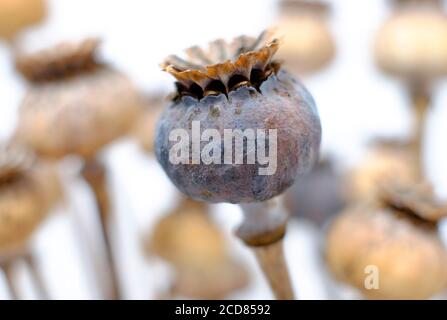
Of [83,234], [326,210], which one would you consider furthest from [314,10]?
[83,234]

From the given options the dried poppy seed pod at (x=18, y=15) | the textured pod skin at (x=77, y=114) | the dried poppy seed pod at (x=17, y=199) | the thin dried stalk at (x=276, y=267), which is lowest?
the thin dried stalk at (x=276, y=267)

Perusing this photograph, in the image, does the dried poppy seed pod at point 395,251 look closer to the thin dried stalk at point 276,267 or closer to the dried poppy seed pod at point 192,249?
the thin dried stalk at point 276,267

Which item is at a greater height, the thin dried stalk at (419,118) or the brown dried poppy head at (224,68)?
the brown dried poppy head at (224,68)

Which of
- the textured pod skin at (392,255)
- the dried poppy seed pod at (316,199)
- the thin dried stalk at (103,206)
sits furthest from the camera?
the dried poppy seed pod at (316,199)

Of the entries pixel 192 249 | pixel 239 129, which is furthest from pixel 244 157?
pixel 192 249

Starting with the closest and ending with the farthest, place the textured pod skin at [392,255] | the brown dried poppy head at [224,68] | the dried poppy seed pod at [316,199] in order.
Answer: the brown dried poppy head at [224,68], the textured pod skin at [392,255], the dried poppy seed pod at [316,199]

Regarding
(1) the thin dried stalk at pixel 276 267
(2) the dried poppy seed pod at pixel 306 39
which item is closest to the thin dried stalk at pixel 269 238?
(1) the thin dried stalk at pixel 276 267

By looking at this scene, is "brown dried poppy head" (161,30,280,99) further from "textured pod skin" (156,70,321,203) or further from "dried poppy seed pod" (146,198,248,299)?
"dried poppy seed pod" (146,198,248,299)

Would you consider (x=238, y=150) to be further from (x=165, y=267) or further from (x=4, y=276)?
(x=165, y=267)
